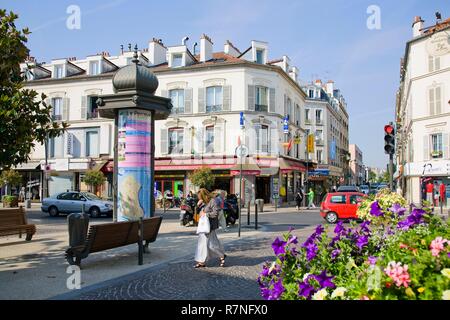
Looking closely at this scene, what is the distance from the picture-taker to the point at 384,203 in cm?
649

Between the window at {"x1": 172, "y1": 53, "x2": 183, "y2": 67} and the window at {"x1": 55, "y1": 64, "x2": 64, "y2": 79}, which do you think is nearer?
the window at {"x1": 172, "y1": 53, "x2": 183, "y2": 67}

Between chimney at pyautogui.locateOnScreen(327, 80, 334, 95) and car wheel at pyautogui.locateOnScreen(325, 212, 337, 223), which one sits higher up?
chimney at pyautogui.locateOnScreen(327, 80, 334, 95)

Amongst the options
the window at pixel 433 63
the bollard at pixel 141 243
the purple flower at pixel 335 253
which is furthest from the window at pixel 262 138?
the purple flower at pixel 335 253

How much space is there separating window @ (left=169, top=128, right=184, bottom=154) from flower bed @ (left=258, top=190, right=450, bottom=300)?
2693 centimetres

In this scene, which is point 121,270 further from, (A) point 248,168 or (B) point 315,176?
(B) point 315,176

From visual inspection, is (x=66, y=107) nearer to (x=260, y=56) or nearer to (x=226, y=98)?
(x=226, y=98)

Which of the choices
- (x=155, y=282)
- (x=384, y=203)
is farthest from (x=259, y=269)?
(x=384, y=203)

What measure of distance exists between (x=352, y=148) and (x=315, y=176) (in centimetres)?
7298

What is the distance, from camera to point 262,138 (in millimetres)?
29938

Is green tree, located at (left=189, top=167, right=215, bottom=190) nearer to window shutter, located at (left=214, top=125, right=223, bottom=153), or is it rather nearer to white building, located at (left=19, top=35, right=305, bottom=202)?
white building, located at (left=19, top=35, right=305, bottom=202)

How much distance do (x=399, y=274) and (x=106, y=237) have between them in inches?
251

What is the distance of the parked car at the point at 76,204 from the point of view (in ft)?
64.8

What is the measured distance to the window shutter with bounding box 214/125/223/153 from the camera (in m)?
29.6

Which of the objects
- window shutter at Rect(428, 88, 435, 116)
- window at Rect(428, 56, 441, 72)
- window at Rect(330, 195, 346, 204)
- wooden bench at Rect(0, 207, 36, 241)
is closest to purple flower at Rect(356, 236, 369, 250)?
wooden bench at Rect(0, 207, 36, 241)
